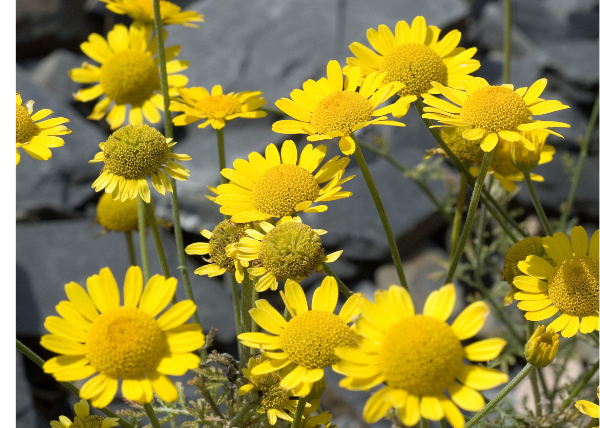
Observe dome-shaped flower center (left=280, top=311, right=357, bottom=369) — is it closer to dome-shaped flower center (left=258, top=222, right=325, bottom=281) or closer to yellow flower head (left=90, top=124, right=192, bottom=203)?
dome-shaped flower center (left=258, top=222, right=325, bottom=281)

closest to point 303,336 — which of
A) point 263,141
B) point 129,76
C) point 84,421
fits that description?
point 84,421

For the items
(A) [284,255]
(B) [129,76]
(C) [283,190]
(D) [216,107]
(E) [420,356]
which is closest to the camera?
(E) [420,356]

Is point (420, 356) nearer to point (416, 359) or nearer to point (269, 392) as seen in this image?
point (416, 359)

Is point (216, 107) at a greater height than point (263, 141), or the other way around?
point (216, 107)

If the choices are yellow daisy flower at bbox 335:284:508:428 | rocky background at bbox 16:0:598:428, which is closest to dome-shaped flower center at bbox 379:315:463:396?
yellow daisy flower at bbox 335:284:508:428

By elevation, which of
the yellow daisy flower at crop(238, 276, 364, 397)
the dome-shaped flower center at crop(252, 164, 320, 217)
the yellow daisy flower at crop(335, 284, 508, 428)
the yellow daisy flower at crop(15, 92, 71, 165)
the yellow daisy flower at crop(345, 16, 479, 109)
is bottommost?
the yellow daisy flower at crop(238, 276, 364, 397)

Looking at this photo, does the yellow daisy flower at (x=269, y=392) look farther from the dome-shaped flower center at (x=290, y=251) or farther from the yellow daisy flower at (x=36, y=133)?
the yellow daisy flower at (x=36, y=133)

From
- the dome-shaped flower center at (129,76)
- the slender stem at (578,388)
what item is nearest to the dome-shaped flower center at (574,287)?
the slender stem at (578,388)
